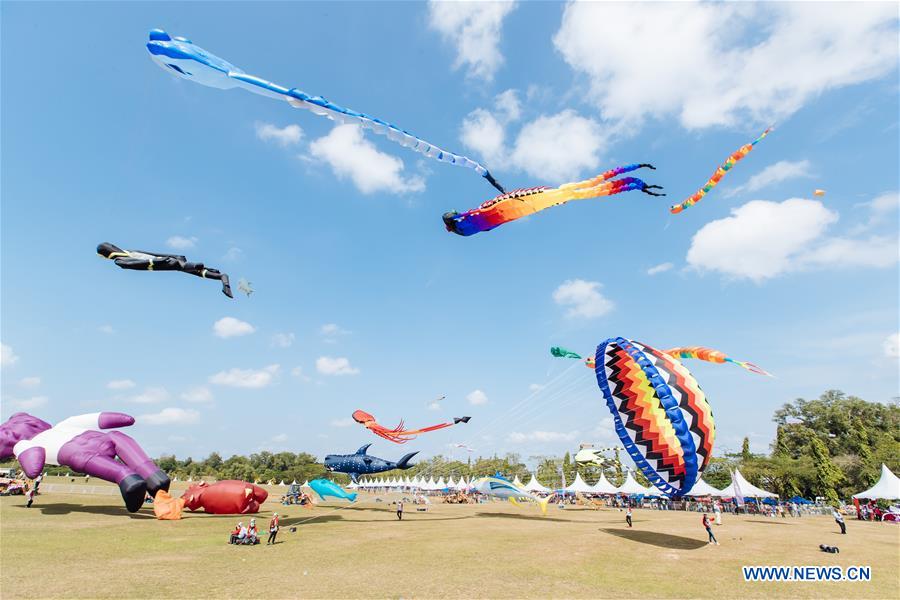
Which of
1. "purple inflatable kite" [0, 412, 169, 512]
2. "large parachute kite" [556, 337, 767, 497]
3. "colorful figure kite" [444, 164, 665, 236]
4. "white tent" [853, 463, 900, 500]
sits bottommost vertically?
"white tent" [853, 463, 900, 500]

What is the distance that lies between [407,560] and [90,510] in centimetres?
2188

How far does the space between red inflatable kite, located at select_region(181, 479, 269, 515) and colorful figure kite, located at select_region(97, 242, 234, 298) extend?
52.4ft

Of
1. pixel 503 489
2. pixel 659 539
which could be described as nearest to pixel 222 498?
pixel 503 489

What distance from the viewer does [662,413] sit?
698 inches

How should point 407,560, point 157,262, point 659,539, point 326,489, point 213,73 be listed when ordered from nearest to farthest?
1. point 213,73
2. point 407,560
3. point 157,262
4. point 659,539
5. point 326,489

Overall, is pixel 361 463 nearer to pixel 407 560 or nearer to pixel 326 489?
pixel 326 489

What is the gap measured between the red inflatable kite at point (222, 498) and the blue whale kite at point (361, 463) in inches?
542

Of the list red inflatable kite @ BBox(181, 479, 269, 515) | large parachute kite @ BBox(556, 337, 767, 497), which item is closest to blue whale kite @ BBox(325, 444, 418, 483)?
red inflatable kite @ BBox(181, 479, 269, 515)

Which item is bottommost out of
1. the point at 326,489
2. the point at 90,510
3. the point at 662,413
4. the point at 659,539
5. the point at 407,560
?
the point at 326,489

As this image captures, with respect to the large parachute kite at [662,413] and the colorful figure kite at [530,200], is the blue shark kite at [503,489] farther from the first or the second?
the colorful figure kite at [530,200]

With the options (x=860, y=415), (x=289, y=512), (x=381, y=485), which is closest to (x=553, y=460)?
(x=381, y=485)

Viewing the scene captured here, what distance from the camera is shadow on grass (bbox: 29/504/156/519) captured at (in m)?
24.6

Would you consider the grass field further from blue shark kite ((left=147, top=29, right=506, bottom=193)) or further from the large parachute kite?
blue shark kite ((left=147, top=29, right=506, bottom=193))

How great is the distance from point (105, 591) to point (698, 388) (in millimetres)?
20422
